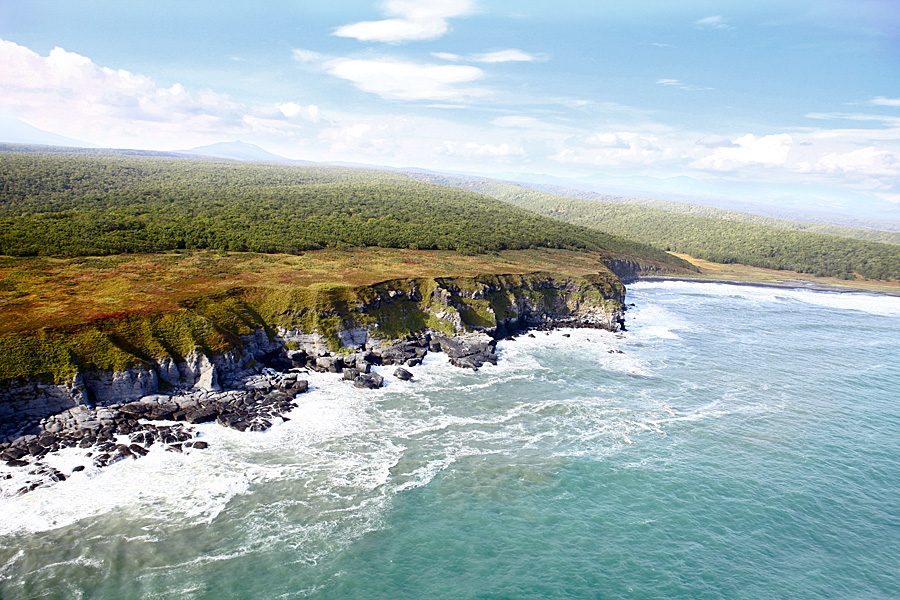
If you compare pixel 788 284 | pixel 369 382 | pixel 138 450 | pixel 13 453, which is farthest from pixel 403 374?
pixel 788 284

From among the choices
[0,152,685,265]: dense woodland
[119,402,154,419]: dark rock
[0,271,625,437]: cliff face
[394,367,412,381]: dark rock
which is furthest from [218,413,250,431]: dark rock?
[0,152,685,265]: dense woodland

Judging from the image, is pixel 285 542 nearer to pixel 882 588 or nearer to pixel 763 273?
pixel 882 588

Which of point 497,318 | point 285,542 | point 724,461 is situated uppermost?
point 497,318

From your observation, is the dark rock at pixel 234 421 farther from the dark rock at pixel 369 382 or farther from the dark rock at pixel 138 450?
the dark rock at pixel 369 382

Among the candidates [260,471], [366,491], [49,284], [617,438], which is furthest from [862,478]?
[49,284]

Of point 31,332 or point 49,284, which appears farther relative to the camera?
point 49,284

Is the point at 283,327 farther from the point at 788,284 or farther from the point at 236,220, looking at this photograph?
the point at 788,284

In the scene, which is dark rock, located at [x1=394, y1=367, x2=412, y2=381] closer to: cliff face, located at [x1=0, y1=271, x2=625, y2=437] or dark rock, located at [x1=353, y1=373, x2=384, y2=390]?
dark rock, located at [x1=353, y1=373, x2=384, y2=390]
